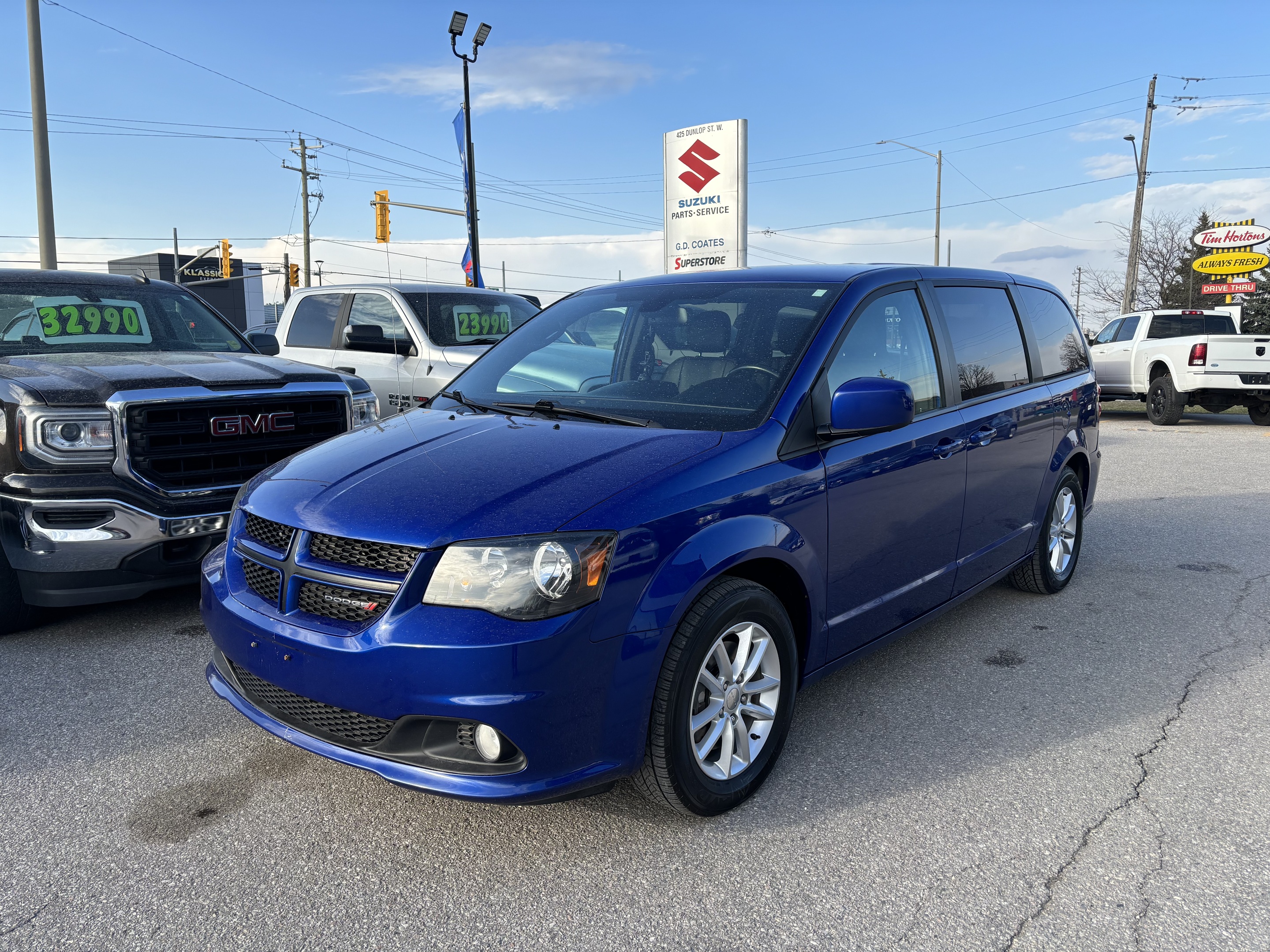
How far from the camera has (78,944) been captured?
94.6 inches

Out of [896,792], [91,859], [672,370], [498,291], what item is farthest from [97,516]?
[498,291]

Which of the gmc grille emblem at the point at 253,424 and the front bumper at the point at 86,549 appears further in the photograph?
the gmc grille emblem at the point at 253,424

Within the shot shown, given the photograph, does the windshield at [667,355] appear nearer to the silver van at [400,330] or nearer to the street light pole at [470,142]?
the silver van at [400,330]

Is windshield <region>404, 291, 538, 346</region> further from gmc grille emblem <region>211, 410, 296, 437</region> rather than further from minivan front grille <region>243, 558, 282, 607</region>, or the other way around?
minivan front grille <region>243, 558, 282, 607</region>

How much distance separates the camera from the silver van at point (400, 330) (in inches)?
353

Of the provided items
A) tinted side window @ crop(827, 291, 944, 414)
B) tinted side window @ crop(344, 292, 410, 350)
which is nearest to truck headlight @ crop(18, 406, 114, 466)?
tinted side window @ crop(827, 291, 944, 414)

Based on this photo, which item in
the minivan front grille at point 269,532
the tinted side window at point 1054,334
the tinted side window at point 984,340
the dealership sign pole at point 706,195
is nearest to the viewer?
the minivan front grille at point 269,532

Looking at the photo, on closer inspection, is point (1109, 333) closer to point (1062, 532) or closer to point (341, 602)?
point (1062, 532)

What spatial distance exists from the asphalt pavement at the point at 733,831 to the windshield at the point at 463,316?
203 inches

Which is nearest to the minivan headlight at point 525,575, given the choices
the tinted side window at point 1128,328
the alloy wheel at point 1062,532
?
the alloy wheel at point 1062,532

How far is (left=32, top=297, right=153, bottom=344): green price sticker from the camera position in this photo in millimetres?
5691

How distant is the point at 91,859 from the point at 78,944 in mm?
431

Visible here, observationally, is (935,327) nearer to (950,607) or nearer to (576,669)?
(950,607)

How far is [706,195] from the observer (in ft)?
59.8
